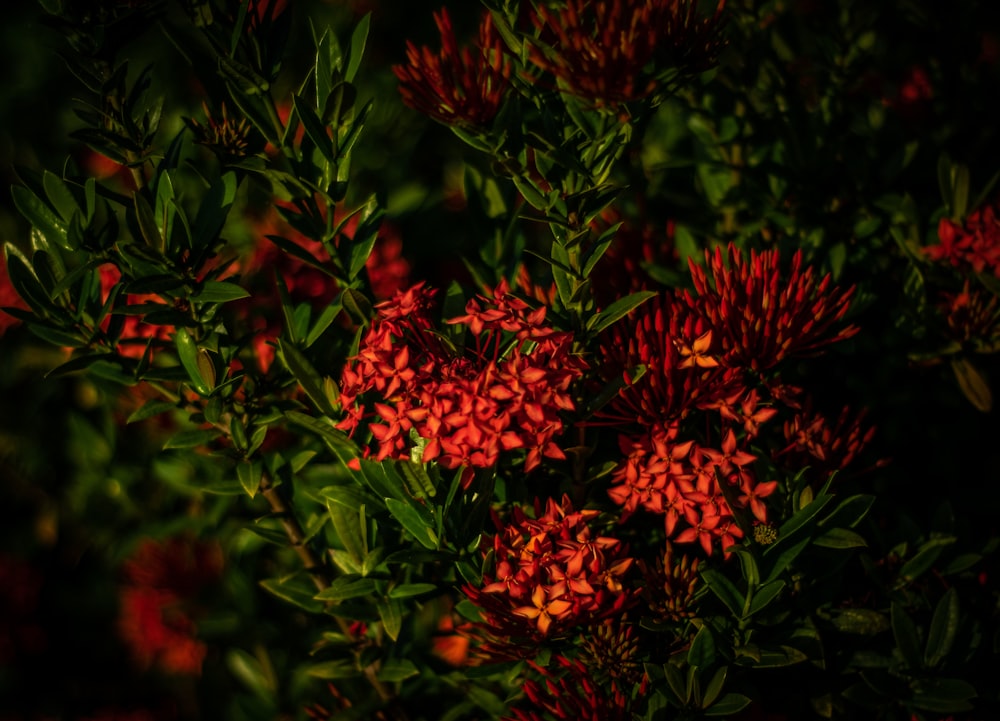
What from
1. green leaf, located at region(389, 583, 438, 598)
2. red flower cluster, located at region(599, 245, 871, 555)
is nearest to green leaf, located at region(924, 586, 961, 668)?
red flower cluster, located at region(599, 245, 871, 555)

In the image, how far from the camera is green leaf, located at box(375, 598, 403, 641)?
0.90 metres

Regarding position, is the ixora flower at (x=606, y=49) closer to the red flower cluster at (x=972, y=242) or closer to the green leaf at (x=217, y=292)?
the green leaf at (x=217, y=292)

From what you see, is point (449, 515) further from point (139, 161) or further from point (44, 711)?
Answer: point (44, 711)

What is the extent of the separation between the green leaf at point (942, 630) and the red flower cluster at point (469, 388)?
0.52 metres

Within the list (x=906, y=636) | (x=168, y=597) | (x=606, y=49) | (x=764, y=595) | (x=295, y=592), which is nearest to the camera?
(x=606, y=49)

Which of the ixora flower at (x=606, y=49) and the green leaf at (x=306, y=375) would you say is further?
the green leaf at (x=306, y=375)

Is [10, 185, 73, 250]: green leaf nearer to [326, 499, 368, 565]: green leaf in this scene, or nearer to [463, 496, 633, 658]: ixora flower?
Answer: [326, 499, 368, 565]: green leaf

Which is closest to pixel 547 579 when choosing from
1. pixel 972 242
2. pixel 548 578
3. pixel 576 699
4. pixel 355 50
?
pixel 548 578

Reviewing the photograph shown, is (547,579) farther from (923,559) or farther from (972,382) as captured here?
(972,382)

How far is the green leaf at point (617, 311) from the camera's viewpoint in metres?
0.81

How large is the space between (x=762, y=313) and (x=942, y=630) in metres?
0.44

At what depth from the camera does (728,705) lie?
78 centimetres

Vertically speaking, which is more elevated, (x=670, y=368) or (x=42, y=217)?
(x=42, y=217)

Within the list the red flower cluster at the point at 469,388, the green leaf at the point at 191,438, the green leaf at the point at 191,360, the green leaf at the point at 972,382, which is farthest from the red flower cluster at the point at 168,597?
the green leaf at the point at 972,382
